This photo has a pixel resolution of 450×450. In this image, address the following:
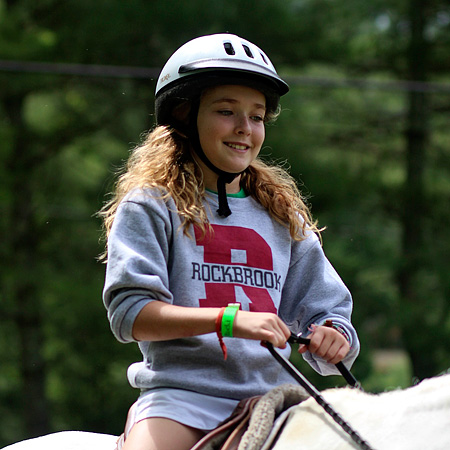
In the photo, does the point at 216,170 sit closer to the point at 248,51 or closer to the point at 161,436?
the point at 248,51

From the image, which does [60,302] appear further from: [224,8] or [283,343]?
[283,343]

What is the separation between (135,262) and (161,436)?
0.50 meters

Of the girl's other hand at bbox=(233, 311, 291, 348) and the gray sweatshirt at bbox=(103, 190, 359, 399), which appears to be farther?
the gray sweatshirt at bbox=(103, 190, 359, 399)

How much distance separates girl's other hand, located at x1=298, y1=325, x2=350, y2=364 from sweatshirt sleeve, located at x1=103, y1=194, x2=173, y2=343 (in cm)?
44

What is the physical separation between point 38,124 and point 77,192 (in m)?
1.34

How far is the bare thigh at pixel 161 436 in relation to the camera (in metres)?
2.17

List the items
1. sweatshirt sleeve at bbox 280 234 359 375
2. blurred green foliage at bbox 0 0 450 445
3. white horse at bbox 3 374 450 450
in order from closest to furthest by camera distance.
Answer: white horse at bbox 3 374 450 450 < sweatshirt sleeve at bbox 280 234 359 375 < blurred green foliage at bbox 0 0 450 445

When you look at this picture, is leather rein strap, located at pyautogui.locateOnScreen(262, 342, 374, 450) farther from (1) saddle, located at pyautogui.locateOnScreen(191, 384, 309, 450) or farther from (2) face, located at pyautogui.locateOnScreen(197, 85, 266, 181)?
(2) face, located at pyautogui.locateOnScreen(197, 85, 266, 181)

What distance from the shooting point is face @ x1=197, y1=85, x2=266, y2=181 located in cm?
257

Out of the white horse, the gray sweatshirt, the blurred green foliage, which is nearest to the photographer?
the white horse

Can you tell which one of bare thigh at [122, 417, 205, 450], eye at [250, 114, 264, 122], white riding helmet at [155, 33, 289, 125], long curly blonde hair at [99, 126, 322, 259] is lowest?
bare thigh at [122, 417, 205, 450]

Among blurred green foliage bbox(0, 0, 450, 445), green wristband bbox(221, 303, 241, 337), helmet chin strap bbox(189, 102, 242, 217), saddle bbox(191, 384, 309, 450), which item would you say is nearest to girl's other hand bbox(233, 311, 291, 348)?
green wristband bbox(221, 303, 241, 337)

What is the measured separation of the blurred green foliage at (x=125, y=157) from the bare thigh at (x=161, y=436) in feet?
28.1

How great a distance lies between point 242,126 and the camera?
8.41 ft
